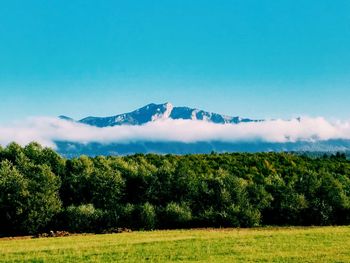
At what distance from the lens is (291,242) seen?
37.1 m

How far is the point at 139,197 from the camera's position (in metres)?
76.6

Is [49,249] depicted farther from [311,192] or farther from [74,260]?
[311,192]

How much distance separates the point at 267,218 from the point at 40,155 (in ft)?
125

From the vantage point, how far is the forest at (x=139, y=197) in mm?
66625

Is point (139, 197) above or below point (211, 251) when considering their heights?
above

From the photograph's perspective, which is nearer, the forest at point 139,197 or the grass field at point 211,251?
the grass field at point 211,251

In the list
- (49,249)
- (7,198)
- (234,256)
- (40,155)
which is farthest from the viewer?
(40,155)

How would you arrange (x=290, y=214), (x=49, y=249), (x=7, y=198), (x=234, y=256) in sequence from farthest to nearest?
(x=290, y=214) → (x=7, y=198) → (x=49, y=249) → (x=234, y=256)

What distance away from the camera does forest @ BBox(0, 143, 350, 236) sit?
6662 cm

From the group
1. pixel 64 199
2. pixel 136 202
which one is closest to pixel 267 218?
pixel 136 202

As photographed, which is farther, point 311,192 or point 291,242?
point 311,192

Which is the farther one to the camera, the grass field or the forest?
the forest

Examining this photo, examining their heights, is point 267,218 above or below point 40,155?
below

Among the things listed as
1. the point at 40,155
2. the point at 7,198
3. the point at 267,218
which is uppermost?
the point at 40,155
